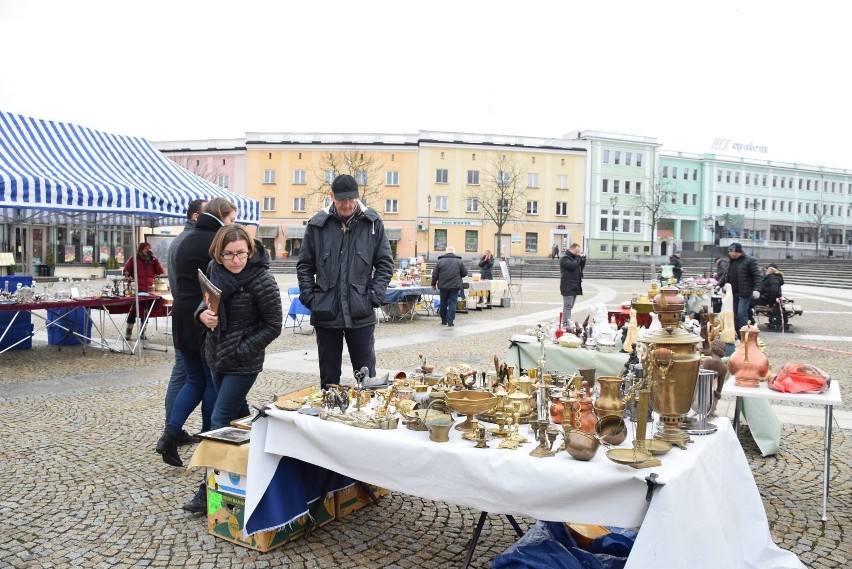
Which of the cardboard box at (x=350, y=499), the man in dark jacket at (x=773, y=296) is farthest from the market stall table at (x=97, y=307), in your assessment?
the man in dark jacket at (x=773, y=296)

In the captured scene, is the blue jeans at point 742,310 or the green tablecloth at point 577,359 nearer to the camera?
the green tablecloth at point 577,359

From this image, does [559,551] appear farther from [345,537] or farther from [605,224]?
[605,224]

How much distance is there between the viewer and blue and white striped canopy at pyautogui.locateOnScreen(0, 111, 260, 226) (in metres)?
8.35

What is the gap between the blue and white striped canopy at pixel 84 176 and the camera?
8.35m

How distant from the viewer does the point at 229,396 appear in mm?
4000

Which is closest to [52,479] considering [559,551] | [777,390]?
[559,551]

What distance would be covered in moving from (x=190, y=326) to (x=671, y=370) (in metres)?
3.25

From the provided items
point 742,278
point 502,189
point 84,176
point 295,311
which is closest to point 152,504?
point 84,176

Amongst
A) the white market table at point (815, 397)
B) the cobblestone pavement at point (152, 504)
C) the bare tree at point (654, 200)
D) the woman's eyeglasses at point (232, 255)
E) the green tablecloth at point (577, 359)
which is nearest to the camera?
the cobblestone pavement at point (152, 504)

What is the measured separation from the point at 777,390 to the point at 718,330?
1.70 metres

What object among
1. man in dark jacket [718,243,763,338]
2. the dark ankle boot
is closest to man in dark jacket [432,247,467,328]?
man in dark jacket [718,243,763,338]

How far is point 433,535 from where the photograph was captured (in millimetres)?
3771

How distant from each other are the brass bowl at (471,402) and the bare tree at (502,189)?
50.6 metres

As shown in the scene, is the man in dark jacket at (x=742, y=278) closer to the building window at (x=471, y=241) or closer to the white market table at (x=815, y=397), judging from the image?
the white market table at (x=815, y=397)
